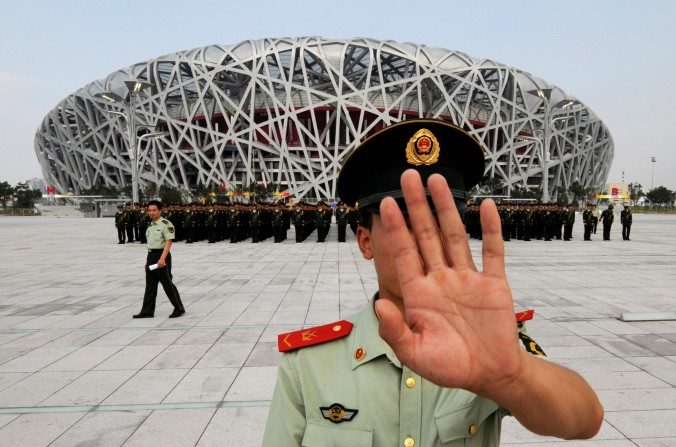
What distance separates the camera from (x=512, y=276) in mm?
10641

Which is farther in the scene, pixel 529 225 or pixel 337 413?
pixel 529 225

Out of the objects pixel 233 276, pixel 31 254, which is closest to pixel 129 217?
pixel 31 254

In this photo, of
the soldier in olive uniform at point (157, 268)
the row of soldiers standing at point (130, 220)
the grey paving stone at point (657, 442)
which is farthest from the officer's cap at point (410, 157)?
the row of soldiers standing at point (130, 220)

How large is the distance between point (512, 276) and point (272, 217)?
40.4ft

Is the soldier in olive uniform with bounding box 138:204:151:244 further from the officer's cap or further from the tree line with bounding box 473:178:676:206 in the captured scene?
the tree line with bounding box 473:178:676:206

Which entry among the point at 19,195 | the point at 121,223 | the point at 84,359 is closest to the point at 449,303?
the point at 84,359

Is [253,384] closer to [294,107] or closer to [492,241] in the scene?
[492,241]

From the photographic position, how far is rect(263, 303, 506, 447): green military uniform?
1219 mm

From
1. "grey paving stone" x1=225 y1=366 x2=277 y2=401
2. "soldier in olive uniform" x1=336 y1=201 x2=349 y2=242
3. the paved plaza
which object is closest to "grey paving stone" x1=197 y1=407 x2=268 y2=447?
the paved plaza

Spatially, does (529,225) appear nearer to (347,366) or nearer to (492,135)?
(347,366)

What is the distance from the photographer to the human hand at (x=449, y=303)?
38.9 inches

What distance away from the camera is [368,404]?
1256mm

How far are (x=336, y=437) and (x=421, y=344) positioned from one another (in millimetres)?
424

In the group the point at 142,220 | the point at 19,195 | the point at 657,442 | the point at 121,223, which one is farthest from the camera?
the point at 19,195
